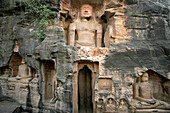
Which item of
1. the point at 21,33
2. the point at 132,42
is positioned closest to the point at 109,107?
the point at 132,42

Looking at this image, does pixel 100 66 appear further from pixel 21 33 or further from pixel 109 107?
pixel 21 33

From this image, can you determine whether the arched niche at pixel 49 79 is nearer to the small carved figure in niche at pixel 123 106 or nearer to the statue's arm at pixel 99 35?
the statue's arm at pixel 99 35

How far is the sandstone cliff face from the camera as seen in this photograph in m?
7.15

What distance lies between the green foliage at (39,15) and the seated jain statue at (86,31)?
195cm

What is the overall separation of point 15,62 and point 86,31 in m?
5.36

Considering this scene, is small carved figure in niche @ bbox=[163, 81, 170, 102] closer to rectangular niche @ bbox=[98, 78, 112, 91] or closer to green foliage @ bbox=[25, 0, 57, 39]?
rectangular niche @ bbox=[98, 78, 112, 91]

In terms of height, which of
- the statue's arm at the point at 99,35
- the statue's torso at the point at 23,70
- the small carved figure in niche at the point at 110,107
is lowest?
the small carved figure in niche at the point at 110,107

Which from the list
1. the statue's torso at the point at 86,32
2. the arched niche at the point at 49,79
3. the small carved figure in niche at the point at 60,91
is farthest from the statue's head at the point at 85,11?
the small carved figure in niche at the point at 60,91

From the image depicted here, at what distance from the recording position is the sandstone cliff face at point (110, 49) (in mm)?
7152

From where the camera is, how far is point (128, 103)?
7137 millimetres

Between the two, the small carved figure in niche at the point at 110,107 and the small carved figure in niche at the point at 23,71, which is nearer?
the small carved figure in niche at the point at 110,107

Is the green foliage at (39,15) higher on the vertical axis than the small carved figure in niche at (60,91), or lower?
higher

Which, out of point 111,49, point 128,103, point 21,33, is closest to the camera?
point 128,103

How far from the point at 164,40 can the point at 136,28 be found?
1.75 metres
